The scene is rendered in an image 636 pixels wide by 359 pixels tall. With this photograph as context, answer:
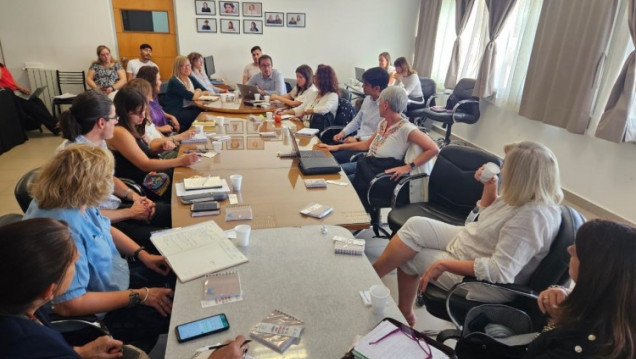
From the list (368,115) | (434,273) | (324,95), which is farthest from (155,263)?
(324,95)

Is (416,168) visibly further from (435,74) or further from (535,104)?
(435,74)

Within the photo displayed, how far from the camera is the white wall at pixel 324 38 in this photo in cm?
732

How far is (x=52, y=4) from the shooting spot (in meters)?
6.52

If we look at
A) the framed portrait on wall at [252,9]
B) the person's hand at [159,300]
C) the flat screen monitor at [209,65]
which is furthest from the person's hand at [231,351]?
the framed portrait on wall at [252,9]

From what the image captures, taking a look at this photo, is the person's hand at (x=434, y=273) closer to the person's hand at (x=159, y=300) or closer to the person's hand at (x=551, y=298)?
the person's hand at (x=551, y=298)

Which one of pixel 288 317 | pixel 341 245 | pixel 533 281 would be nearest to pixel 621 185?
pixel 533 281

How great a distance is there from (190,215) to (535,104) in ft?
14.0

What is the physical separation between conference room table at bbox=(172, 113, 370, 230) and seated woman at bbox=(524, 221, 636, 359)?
922 millimetres

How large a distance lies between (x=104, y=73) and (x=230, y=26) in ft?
7.77

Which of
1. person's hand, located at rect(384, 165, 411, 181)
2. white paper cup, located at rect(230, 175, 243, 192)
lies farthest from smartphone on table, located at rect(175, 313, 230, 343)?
person's hand, located at rect(384, 165, 411, 181)

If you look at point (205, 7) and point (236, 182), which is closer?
point (236, 182)

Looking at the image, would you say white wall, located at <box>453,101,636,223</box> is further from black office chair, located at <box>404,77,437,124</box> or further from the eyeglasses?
the eyeglasses

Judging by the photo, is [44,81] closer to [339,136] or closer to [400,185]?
[339,136]

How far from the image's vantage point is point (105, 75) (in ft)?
21.0
